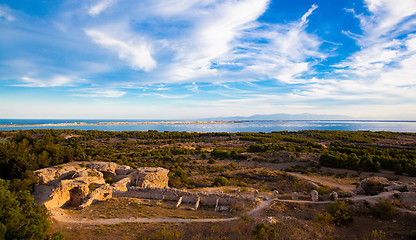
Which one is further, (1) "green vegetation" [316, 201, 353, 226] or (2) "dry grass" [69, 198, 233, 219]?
(2) "dry grass" [69, 198, 233, 219]

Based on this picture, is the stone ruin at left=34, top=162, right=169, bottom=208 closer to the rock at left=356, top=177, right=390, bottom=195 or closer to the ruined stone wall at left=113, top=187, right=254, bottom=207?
the ruined stone wall at left=113, top=187, right=254, bottom=207

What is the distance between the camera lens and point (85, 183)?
55.7ft

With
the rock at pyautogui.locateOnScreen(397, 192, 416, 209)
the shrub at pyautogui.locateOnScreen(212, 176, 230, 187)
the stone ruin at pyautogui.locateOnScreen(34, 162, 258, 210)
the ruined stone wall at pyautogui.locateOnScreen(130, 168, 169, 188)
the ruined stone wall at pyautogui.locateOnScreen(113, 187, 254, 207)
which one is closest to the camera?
the rock at pyautogui.locateOnScreen(397, 192, 416, 209)

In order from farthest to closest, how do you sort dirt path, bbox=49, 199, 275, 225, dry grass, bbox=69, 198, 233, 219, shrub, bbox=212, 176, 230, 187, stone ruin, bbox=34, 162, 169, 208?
shrub, bbox=212, 176, 230, 187, stone ruin, bbox=34, 162, 169, 208, dry grass, bbox=69, 198, 233, 219, dirt path, bbox=49, 199, 275, 225

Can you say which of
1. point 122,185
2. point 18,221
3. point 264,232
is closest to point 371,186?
point 264,232

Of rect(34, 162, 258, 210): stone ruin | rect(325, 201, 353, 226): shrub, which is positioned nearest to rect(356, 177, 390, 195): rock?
rect(325, 201, 353, 226): shrub

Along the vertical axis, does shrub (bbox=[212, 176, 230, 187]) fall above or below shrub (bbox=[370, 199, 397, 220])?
below

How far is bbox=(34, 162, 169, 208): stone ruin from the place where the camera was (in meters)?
15.6

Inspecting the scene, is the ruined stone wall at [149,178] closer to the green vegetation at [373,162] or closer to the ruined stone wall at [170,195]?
the ruined stone wall at [170,195]

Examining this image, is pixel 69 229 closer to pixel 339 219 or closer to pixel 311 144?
pixel 339 219

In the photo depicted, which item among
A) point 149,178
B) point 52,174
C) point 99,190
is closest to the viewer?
point 99,190

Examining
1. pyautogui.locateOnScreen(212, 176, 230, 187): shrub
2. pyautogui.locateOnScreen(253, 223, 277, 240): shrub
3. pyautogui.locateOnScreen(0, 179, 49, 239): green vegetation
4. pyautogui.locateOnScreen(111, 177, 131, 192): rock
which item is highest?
pyautogui.locateOnScreen(0, 179, 49, 239): green vegetation

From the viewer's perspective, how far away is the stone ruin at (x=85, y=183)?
15633 millimetres

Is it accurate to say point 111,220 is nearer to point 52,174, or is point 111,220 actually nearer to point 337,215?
point 52,174
